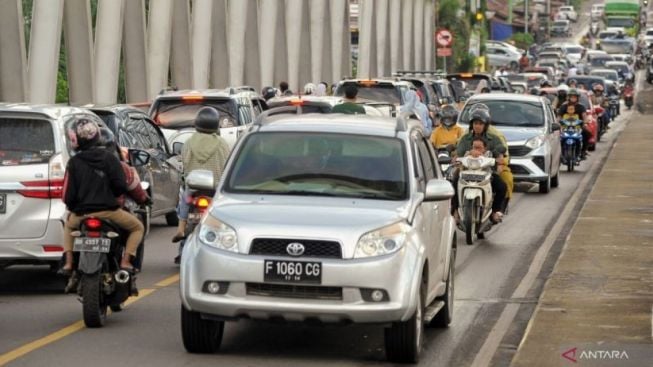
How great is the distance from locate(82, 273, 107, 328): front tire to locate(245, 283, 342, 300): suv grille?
2115 millimetres

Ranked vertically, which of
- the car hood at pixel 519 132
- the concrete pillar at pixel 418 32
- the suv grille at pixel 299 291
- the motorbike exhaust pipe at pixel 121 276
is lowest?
the concrete pillar at pixel 418 32

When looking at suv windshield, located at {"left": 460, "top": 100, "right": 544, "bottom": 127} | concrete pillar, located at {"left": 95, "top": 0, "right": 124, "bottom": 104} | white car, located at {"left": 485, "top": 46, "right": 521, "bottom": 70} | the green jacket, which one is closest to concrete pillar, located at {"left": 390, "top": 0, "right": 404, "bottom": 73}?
white car, located at {"left": 485, "top": 46, "right": 521, "bottom": 70}

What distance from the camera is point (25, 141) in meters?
16.3

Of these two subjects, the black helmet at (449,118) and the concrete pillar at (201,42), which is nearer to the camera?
the black helmet at (449,118)

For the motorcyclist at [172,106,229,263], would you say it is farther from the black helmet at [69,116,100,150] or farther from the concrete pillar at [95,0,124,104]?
the concrete pillar at [95,0,124,104]

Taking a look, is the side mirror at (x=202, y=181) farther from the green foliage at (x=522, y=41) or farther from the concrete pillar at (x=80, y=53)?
the green foliage at (x=522, y=41)

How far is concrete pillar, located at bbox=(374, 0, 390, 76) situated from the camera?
78938 millimetres

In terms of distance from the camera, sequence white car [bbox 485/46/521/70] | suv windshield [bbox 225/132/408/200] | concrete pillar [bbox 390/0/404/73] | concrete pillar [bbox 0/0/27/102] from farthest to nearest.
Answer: white car [bbox 485/46/521/70] → concrete pillar [bbox 390/0/404/73] → concrete pillar [bbox 0/0/27/102] → suv windshield [bbox 225/132/408/200]

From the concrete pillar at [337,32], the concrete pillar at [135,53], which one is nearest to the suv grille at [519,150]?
the concrete pillar at [135,53]

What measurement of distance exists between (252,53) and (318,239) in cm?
4192

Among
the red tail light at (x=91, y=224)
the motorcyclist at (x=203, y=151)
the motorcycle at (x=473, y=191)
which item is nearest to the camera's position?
the red tail light at (x=91, y=224)

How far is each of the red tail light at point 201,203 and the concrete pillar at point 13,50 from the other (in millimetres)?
17225

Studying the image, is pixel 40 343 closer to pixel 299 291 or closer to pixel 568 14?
pixel 299 291

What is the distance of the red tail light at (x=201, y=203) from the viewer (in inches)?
→ 691
